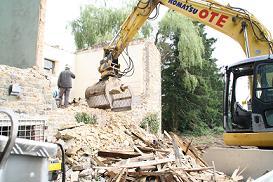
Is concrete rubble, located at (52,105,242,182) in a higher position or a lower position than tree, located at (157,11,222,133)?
lower

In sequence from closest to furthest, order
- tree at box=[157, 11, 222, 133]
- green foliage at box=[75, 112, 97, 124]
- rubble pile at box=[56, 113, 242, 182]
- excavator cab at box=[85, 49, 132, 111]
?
rubble pile at box=[56, 113, 242, 182]
excavator cab at box=[85, 49, 132, 111]
green foliage at box=[75, 112, 97, 124]
tree at box=[157, 11, 222, 133]

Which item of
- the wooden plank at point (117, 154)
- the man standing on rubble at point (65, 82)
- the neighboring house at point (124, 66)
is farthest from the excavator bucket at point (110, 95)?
the neighboring house at point (124, 66)

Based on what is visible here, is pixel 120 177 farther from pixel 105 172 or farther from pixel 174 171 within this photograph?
pixel 174 171

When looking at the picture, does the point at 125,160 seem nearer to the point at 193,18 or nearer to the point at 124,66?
the point at 193,18

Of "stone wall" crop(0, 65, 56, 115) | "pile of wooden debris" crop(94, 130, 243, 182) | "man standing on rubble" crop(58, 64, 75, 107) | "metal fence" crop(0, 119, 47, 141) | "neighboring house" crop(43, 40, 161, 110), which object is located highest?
"neighboring house" crop(43, 40, 161, 110)

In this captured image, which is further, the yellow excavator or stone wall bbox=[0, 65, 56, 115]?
the yellow excavator

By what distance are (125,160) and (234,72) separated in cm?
313

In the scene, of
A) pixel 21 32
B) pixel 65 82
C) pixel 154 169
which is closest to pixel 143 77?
pixel 65 82

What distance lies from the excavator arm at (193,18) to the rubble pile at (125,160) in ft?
3.92

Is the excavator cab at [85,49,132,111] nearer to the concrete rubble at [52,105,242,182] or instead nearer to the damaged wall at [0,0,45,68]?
the concrete rubble at [52,105,242,182]

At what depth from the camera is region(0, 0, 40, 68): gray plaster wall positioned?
6090 mm

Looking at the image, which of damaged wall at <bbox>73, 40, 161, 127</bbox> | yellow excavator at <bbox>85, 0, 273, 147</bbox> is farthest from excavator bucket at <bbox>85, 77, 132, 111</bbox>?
damaged wall at <bbox>73, 40, 161, 127</bbox>

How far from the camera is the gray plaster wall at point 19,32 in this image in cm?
609

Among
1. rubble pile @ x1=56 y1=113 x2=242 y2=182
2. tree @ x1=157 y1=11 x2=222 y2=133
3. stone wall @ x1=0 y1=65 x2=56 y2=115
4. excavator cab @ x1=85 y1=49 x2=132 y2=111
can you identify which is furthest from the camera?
tree @ x1=157 y1=11 x2=222 y2=133
